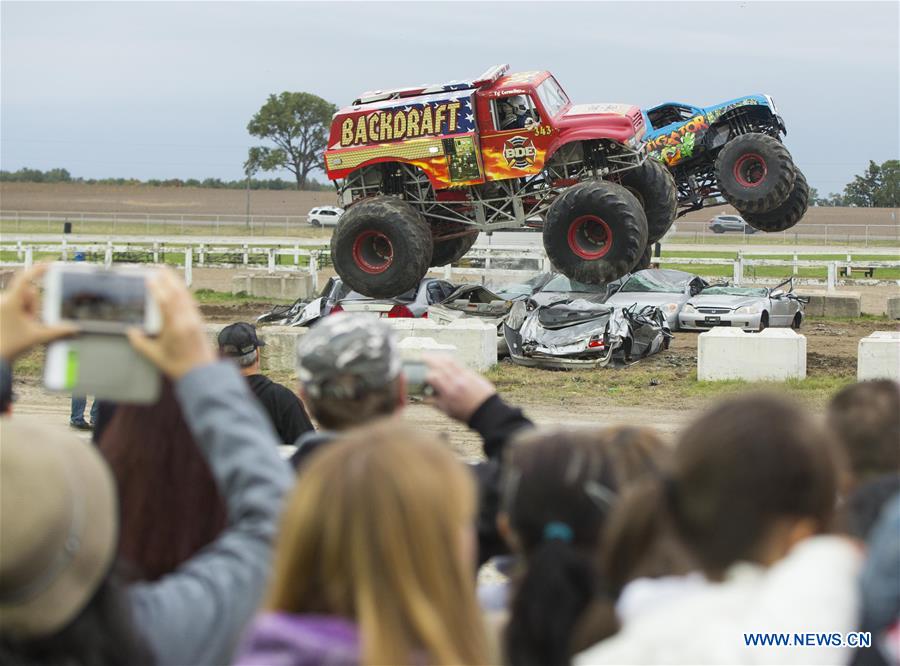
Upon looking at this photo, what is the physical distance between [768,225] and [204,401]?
20153 millimetres

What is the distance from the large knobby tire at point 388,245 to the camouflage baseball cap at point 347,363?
14.2 metres

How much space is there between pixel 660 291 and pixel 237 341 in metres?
13.4

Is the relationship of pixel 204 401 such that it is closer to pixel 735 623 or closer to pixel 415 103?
pixel 735 623

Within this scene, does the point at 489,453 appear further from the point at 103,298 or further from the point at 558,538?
the point at 103,298

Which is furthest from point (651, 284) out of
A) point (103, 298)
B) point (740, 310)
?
point (103, 298)

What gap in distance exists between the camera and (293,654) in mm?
2131

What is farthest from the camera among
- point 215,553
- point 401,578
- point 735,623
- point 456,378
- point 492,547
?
point 456,378

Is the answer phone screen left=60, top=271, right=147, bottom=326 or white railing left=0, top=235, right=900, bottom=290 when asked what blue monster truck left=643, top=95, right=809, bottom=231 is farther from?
phone screen left=60, top=271, right=147, bottom=326

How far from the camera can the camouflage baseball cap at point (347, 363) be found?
2.97 meters

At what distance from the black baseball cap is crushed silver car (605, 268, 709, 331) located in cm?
1181

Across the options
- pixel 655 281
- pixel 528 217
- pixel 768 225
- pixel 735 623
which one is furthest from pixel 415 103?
pixel 735 623

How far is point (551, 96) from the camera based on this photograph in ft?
58.5

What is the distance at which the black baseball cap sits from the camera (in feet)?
20.8

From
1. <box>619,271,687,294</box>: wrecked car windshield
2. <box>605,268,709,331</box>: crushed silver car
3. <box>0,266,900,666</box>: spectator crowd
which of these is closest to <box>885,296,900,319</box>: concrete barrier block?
<box>605,268,709,331</box>: crushed silver car
